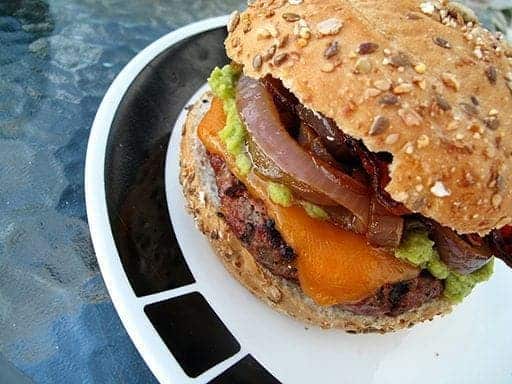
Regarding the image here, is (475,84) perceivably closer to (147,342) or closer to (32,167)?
(147,342)

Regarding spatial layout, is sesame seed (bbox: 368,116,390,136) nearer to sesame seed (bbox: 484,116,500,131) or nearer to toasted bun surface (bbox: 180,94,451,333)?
sesame seed (bbox: 484,116,500,131)

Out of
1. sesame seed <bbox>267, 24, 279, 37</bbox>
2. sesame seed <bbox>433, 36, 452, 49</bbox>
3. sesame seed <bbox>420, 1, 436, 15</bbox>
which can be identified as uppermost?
sesame seed <bbox>420, 1, 436, 15</bbox>

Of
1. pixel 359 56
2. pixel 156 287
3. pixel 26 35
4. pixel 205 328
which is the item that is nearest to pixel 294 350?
pixel 205 328

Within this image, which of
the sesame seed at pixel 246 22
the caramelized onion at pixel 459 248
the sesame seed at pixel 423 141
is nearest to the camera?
the sesame seed at pixel 423 141

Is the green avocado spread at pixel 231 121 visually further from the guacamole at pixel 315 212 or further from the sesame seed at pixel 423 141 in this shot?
the sesame seed at pixel 423 141

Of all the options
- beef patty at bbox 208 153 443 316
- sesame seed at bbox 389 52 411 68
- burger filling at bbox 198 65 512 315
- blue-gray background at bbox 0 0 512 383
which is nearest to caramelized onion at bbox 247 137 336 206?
burger filling at bbox 198 65 512 315

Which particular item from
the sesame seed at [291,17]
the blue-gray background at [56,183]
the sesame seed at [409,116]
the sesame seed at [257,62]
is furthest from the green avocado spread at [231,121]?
the blue-gray background at [56,183]

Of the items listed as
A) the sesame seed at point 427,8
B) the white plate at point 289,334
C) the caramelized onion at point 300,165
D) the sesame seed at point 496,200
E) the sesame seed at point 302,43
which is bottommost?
the white plate at point 289,334
